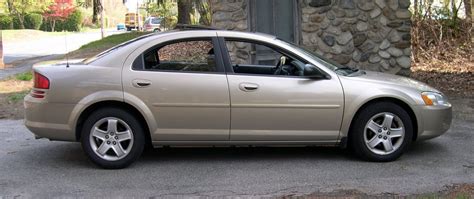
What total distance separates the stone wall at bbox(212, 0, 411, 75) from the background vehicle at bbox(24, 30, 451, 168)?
430 cm

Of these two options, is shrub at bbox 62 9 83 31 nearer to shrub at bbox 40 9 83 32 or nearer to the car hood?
shrub at bbox 40 9 83 32

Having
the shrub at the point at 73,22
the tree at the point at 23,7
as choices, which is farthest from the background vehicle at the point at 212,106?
the shrub at the point at 73,22

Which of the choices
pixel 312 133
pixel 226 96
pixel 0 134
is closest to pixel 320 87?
pixel 312 133

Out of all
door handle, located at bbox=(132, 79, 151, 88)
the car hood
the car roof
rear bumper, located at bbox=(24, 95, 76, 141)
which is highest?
the car roof

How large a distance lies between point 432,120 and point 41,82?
13.9 ft

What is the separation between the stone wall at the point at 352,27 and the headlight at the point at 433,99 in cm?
431

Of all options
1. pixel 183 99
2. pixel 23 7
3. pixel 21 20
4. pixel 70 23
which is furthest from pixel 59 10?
pixel 183 99

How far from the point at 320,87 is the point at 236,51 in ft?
10.0

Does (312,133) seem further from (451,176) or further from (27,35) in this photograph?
(27,35)

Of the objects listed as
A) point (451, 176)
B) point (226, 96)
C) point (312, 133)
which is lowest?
point (451, 176)

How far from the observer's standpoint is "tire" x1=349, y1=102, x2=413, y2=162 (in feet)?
19.2

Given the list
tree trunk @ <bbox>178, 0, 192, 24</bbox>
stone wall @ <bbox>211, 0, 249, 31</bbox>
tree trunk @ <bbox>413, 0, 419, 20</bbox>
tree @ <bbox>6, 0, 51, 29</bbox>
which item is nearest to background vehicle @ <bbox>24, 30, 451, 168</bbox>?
stone wall @ <bbox>211, 0, 249, 31</bbox>

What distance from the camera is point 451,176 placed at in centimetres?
547

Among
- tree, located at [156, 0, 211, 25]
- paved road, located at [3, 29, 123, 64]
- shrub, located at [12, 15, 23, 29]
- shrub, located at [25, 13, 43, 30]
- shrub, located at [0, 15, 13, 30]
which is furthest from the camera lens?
shrub, located at [25, 13, 43, 30]
